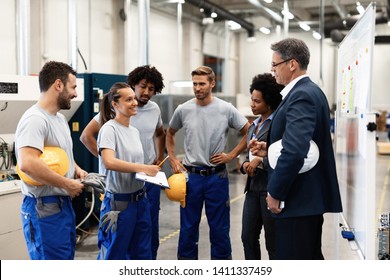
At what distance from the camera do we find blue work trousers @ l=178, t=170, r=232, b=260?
9.91 ft

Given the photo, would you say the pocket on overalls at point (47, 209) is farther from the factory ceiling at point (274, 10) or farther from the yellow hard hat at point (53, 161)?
the factory ceiling at point (274, 10)

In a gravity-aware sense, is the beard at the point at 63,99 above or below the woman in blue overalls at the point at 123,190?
above

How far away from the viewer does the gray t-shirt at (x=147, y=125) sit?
2.91 m

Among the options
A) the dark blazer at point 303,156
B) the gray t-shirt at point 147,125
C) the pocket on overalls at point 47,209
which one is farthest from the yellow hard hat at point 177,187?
the dark blazer at point 303,156

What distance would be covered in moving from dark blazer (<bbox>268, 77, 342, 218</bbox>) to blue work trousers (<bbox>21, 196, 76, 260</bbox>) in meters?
1.02

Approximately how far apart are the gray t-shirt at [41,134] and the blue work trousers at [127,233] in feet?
1.06

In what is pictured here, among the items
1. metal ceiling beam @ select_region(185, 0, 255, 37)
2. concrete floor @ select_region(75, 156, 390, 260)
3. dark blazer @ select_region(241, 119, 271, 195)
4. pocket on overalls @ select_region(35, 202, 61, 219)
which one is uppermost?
metal ceiling beam @ select_region(185, 0, 255, 37)

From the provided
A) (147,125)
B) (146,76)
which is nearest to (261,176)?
(147,125)

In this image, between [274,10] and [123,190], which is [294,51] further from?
[274,10]

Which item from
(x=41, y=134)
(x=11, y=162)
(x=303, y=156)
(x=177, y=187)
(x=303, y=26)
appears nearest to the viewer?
(x=303, y=156)

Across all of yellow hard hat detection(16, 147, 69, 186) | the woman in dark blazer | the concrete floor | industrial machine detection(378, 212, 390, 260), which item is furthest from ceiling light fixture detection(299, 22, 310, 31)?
yellow hard hat detection(16, 147, 69, 186)

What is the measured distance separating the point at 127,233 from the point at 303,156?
1064 millimetres

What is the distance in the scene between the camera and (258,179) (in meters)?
2.58

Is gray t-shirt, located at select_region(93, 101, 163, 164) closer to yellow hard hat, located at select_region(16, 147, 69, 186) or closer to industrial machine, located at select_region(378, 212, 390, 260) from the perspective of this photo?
yellow hard hat, located at select_region(16, 147, 69, 186)
